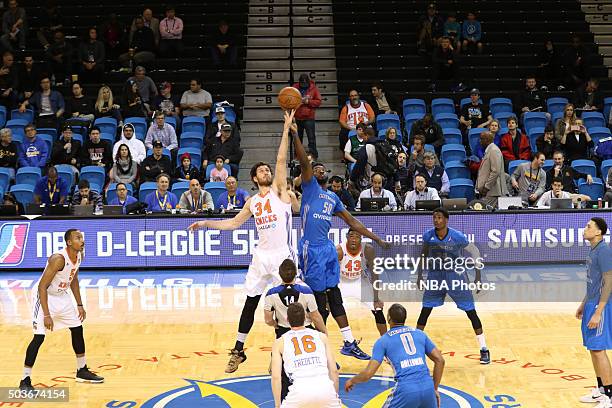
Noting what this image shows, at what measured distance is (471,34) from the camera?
73.5 ft

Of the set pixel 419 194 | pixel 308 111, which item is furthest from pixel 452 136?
pixel 419 194

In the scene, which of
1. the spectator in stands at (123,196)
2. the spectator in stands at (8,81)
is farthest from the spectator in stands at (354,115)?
the spectator in stands at (8,81)

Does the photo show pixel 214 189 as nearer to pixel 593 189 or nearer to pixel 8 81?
pixel 8 81

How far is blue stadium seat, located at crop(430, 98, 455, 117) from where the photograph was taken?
20562 millimetres

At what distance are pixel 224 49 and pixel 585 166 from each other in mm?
8355

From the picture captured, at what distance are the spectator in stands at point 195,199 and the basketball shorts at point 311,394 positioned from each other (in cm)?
916

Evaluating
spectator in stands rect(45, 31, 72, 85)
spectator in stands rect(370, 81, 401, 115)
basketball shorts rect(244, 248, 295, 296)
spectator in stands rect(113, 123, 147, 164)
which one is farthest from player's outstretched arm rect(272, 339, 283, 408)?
spectator in stands rect(45, 31, 72, 85)

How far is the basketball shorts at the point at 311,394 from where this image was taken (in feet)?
24.8

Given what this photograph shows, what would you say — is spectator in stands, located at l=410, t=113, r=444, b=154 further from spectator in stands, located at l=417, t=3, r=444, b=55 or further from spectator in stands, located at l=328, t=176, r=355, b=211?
spectator in stands, located at l=417, t=3, r=444, b=55

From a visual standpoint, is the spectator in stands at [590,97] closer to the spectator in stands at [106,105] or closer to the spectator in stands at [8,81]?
the spectator in stands at [106,105]

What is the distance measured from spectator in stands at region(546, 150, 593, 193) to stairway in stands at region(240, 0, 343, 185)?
4527mm

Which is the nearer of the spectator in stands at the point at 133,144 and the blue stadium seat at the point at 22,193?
the blue stadium seat at the point at 22,193

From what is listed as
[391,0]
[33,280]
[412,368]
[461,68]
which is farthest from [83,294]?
[391,0]

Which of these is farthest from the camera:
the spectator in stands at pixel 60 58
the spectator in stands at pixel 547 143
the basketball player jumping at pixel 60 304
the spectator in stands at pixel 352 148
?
the spectator in stands at pixel 60 58
